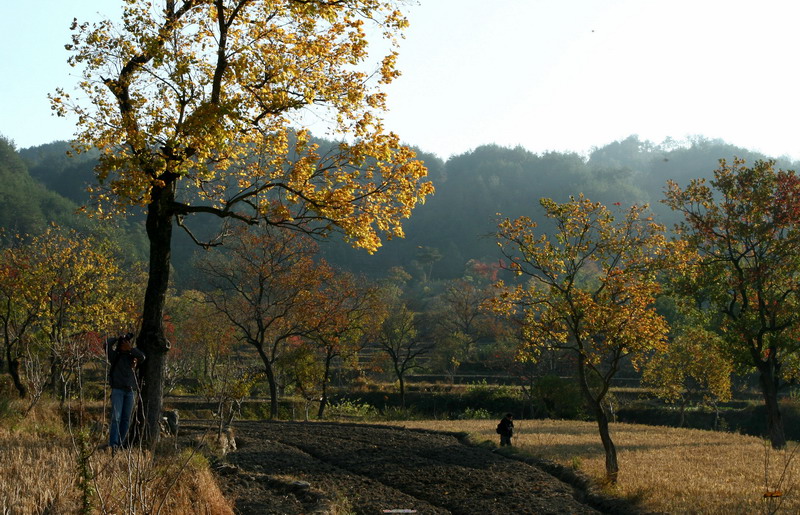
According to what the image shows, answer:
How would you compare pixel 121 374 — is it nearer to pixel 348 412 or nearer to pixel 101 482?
pixel 101 482

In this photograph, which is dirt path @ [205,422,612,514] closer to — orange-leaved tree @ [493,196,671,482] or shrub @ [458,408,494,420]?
orange-leaved tree @ [493,196,671,482]

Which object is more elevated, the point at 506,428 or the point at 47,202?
the point at 47,202

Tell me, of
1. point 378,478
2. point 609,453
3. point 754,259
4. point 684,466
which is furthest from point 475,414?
point 378,478

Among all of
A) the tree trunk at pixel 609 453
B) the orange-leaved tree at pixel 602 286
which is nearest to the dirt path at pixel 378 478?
the tree trunk at pixel 609 453

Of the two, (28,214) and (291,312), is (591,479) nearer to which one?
(291,312)

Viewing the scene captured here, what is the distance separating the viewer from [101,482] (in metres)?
7.46

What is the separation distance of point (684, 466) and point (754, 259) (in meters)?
12.1

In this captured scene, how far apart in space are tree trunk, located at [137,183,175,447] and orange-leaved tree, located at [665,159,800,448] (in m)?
19.3

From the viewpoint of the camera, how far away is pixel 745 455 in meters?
19.9

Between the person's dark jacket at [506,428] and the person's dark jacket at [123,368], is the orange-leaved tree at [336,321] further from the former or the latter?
the person's dark jacket at [123,368]

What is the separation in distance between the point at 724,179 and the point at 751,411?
2608 cm

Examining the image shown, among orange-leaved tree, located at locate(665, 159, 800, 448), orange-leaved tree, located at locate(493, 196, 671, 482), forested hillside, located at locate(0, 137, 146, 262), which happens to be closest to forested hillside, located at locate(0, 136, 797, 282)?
forested hillside, located at locate(0, 137, 146, 262)

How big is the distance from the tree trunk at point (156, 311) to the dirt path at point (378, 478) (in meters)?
1.72

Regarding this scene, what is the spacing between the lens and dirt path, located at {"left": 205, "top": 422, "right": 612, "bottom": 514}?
1106 centimetres
